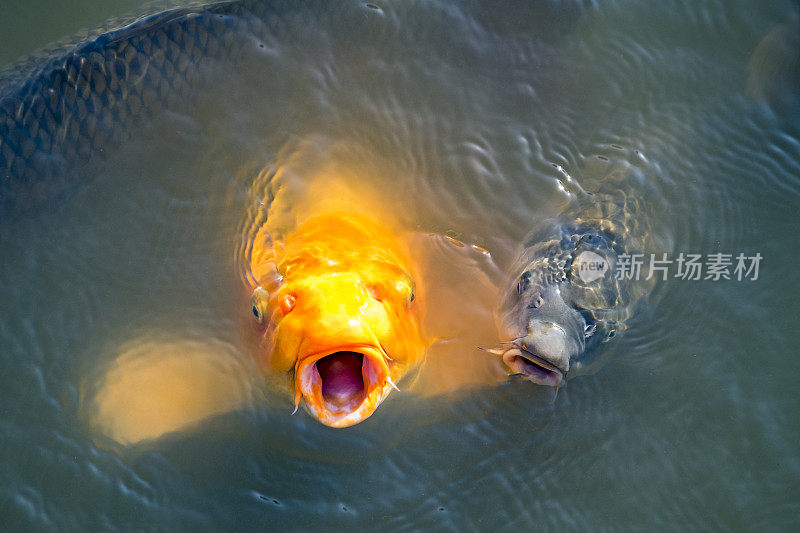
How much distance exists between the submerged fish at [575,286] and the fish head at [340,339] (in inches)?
20.8

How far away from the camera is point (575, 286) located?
3.21 meters

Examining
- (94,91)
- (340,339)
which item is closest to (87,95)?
(94,91)

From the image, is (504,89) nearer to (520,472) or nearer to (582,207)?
(582,207)

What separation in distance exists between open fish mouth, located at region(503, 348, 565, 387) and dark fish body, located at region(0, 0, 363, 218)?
7.22ft

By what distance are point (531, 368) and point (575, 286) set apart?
1.43ft

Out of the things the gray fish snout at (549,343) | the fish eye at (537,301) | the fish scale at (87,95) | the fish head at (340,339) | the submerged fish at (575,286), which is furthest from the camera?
the fish scale at (87,95)

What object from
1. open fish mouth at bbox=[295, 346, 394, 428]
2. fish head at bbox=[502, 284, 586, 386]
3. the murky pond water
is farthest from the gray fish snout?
open fish mouth at bbox=[295, 346, 394, 428]

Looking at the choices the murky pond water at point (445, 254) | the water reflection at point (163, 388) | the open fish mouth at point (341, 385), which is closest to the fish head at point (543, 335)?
the murky pond water at point (445, 254)

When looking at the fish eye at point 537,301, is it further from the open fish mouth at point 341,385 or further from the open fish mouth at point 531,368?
the open fish mouth at point 341,385

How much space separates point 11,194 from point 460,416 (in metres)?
2.45

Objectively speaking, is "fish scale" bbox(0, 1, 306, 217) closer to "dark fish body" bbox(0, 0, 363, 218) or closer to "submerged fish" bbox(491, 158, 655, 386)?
"dark fish body" bbox(0, 0, 363, 218)

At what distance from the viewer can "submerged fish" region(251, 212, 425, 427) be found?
2488mm

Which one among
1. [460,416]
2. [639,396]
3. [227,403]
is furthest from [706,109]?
[227,403]

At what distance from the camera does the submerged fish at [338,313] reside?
249 centimetres
